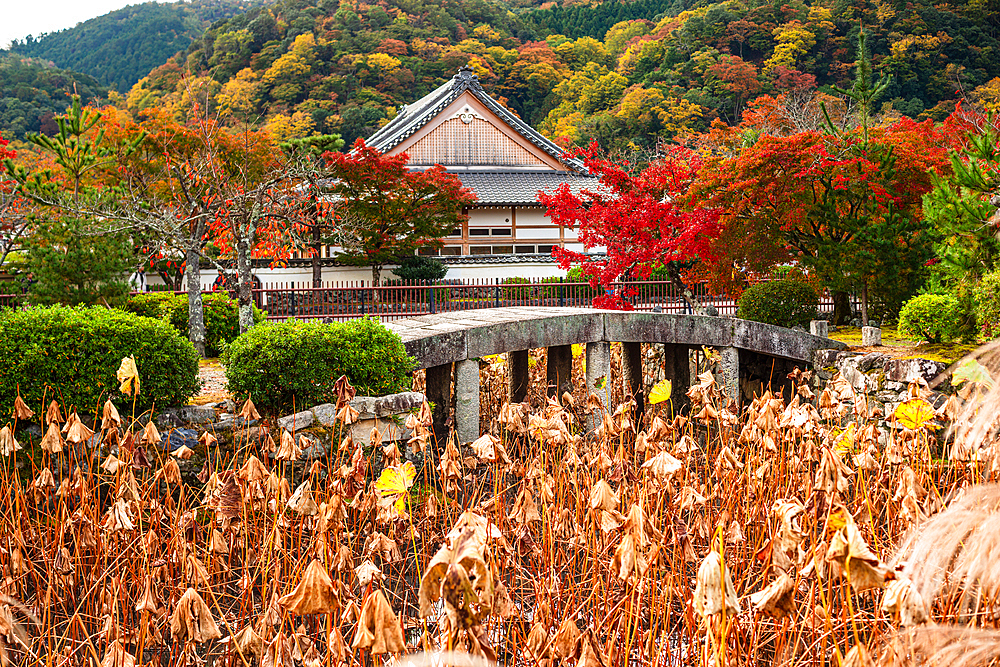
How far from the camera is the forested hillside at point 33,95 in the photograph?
30.6m

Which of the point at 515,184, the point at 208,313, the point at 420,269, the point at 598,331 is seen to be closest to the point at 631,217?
the point at 598,331

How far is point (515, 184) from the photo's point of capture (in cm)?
2447

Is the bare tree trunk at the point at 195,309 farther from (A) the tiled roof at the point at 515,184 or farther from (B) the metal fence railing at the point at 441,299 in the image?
(A) the tiled roof at the point at 515,184

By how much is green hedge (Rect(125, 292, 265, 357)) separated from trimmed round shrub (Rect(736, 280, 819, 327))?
6292mm

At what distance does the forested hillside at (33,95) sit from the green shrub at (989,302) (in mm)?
31178

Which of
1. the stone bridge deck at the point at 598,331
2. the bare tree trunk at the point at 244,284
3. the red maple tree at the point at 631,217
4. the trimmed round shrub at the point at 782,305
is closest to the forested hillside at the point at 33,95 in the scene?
the red maple tree at the point at 631,217

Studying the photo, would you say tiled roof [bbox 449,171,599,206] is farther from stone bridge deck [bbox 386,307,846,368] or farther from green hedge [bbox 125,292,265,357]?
green hedge [bbox 125,292,265,357]

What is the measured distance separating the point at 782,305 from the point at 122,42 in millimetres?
49130

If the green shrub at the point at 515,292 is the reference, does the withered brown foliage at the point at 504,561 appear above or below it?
below

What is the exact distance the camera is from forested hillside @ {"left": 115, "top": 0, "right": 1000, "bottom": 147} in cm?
3181

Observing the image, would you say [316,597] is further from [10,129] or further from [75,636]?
[10,129]

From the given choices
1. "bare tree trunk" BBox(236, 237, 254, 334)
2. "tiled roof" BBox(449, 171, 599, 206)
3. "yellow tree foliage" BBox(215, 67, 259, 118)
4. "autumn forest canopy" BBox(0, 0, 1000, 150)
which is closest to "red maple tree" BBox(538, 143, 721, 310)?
"bare tree trunk" BBox(236, 237, 254, 334)

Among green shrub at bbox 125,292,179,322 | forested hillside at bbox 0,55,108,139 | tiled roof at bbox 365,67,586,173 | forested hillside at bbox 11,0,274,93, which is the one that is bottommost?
green shrub at bbox 125,292,179,322

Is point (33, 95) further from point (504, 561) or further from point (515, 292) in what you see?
point (504, 561)
